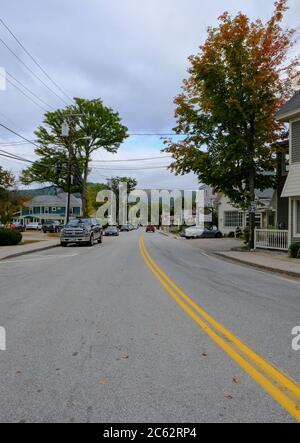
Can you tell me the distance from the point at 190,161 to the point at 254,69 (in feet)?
20.2

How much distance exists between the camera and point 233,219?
156ft

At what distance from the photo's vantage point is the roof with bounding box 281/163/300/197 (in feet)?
67.3

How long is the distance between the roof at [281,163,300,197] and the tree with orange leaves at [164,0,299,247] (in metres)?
3.04

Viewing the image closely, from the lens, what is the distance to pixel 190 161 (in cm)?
2603

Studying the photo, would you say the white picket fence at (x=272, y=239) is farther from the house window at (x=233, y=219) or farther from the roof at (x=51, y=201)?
the roof at (x=51, y=201)

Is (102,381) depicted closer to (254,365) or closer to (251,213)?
(254,365)

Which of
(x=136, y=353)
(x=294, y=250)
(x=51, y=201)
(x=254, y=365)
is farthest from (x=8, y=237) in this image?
(x=51, y=201)

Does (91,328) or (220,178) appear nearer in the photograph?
(91,328)

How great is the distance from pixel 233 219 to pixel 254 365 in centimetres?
4346

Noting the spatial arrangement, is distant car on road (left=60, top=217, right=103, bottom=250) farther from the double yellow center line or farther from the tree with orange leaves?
the double yellow center line

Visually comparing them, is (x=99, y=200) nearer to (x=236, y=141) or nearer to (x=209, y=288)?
(x=236, y=141)

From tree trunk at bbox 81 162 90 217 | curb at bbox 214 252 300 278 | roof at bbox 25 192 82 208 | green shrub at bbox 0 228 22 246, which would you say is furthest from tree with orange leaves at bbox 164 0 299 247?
roof at bbox 25 192 82 208

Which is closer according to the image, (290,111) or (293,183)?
(290,111)
